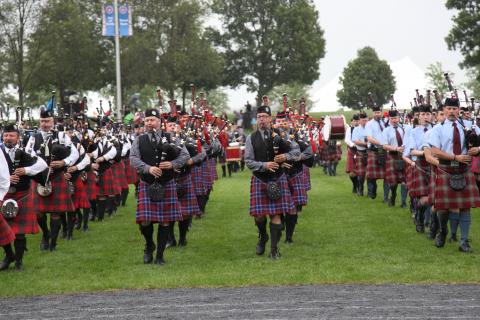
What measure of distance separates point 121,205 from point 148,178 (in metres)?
7.21

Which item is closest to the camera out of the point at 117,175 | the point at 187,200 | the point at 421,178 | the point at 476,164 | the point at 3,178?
the point at 3,178

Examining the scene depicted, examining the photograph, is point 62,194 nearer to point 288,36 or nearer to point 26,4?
point 26,4

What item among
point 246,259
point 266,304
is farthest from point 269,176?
point 266,304

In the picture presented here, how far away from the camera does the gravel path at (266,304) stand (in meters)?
6.08

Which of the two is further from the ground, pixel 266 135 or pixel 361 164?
pixel 266 135

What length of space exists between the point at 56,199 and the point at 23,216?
1425 mm

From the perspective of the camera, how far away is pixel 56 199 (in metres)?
9.80

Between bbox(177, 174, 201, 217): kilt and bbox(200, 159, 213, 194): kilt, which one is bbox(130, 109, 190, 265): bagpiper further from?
bbox(200, 159, 213, 194): kilt

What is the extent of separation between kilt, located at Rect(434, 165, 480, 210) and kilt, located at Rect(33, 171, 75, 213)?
13.6 ft

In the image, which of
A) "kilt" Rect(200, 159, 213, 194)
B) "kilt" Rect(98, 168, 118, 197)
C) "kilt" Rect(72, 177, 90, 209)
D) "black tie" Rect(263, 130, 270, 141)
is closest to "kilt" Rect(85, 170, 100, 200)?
"kilt" Rect(72, 177, 90, 209)

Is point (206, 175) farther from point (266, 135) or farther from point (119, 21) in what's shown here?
point (119, 21)

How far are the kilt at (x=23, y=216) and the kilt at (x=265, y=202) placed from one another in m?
2.25

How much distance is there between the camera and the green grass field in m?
7.58

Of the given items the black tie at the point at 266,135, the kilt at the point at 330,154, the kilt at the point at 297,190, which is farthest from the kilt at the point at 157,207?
the kilt at the point at 330,154
